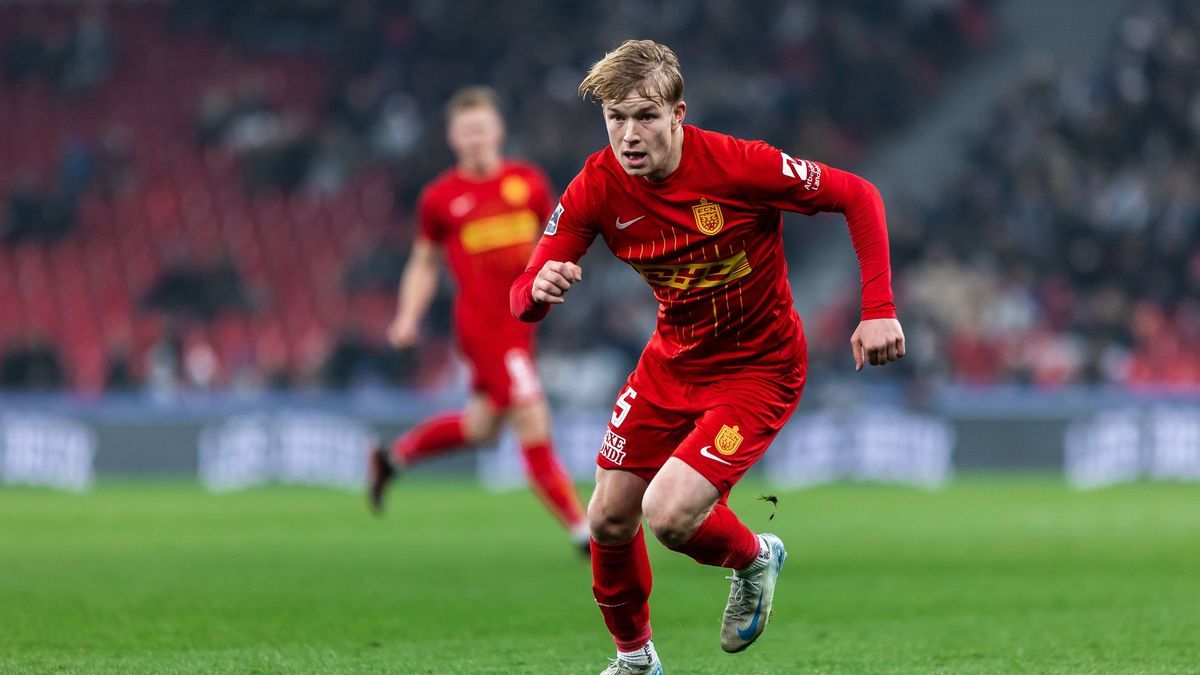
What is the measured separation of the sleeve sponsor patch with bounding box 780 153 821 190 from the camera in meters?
5.05

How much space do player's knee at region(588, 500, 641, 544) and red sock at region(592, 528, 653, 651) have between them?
23 millimetres

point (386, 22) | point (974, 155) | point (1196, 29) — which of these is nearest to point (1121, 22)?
point (1196, 29)

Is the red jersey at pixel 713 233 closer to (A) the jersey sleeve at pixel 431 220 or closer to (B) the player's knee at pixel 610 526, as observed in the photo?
(B) the player's knee at pixel 610 526

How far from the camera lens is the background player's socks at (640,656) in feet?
16.9

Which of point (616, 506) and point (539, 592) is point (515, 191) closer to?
point (539, 592)

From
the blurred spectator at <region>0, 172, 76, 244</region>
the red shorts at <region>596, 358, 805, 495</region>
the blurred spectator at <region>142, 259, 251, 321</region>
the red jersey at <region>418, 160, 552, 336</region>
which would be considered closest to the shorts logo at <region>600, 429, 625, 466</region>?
the red shorts at <region>596, 358, 805, 495</region>

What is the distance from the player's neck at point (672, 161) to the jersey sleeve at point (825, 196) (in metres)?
0.20

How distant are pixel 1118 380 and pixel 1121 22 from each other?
6.25 m

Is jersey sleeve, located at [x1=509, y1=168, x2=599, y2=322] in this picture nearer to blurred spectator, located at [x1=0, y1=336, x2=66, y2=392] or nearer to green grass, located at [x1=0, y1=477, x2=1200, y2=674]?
green grass, located at [x1=0, y1=477, x2=1200, y2=674]

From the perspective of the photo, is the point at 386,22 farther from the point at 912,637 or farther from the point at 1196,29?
the point at 912,637

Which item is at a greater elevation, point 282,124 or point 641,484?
point 282,124

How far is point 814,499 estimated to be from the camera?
14.1 meters

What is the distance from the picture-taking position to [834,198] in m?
5.10

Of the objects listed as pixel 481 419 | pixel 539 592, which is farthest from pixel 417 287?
pixel 539 592
